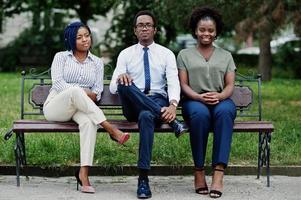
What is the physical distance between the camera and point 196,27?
6.99 metres

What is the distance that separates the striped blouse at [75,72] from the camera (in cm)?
685

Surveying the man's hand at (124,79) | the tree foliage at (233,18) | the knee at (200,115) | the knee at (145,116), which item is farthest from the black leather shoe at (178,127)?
the tree foliage at (233,18)

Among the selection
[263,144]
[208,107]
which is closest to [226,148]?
[208,107]

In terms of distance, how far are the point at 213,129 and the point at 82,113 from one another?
4.00 feet

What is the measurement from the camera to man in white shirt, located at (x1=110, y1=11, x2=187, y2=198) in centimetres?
655

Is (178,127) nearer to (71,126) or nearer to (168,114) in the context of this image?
(168,114)

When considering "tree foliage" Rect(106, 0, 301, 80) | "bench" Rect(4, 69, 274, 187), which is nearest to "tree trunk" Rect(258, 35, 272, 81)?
"tree foliage" Rect(106, 0, 301, 80)

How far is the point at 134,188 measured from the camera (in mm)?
6809

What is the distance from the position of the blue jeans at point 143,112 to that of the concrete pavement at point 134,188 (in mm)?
423

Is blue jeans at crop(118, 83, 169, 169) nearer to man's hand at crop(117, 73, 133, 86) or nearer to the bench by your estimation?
man's hand at crop(117, 73, 133, 86)

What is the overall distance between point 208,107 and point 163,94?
47cm

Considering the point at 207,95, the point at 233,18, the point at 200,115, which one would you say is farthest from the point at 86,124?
the point at 233,18

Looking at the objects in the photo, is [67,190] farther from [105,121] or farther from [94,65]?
[94,65]

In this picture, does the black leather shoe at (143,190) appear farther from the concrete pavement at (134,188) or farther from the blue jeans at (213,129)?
the blue jeans at (213,129)
